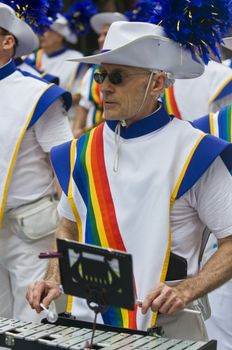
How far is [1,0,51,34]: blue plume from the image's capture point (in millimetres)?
5840

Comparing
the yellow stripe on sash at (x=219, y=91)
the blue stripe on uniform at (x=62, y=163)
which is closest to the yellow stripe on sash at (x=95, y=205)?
the blue stripe on uniform at (x=62, y=163)

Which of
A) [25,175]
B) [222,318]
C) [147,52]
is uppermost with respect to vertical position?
[147,52]

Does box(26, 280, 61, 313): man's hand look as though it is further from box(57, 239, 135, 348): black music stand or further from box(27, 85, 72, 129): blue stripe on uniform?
box(27, 85, 72, 129): blue stripe on uniform

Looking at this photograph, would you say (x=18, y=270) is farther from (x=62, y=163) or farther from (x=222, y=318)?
(x=62, y=163)

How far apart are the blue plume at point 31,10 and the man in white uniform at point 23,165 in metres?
0.15

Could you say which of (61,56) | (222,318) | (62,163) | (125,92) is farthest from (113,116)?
(61,56)

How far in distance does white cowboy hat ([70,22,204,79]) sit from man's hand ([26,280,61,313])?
959mm

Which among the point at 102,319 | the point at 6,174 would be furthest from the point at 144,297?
the point at 6,174

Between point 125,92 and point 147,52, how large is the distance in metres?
0.19

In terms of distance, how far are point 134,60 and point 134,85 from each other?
0.11 metres

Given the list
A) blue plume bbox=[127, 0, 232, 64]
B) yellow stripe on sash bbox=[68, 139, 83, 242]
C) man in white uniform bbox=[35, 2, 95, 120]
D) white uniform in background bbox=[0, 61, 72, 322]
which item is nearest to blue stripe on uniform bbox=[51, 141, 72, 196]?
yellow stripe on sash bbox=[68, 139, 83, 242]

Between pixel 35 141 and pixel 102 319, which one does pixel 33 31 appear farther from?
pixel 102 319

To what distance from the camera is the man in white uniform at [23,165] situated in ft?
18.1

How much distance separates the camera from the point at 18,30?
18.8 ft
